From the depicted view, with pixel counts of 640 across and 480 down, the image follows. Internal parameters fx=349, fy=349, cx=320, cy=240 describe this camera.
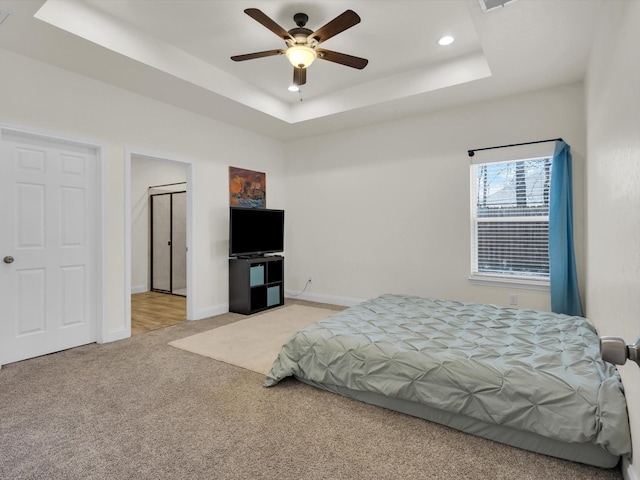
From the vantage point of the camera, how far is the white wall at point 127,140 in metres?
3.11

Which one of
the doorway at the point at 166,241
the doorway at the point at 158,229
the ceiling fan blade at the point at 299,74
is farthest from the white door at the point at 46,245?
the doorway at the point at 166,241

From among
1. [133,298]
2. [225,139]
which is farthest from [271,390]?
[133,298]

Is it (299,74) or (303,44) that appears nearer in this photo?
(303,44)

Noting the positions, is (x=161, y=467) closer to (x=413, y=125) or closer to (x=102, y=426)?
(x=102, y=426)

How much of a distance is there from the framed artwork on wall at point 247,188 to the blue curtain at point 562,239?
3848 millimetres

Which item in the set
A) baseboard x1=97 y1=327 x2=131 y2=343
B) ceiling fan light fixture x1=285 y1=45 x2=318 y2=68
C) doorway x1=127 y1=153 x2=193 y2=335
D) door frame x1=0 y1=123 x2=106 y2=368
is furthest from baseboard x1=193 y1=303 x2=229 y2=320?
ceiling fan light fixture x1=285 y1=45 x2=318 y2=68

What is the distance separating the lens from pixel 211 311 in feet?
15.4

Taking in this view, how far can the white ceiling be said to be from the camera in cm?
270

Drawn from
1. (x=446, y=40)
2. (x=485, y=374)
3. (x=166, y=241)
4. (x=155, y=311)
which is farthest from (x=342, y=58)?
(x=166, y=241)

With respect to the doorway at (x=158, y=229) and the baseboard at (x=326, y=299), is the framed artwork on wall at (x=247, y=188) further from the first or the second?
the doorway at (x=158, y=229)

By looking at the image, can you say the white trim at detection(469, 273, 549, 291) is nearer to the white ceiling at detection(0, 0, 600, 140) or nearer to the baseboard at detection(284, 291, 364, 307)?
the baseboard at detection(284, 291, 364, 307)

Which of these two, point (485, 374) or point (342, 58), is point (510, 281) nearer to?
point (485, 374)

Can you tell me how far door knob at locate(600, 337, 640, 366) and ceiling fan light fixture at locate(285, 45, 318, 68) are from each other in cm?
287

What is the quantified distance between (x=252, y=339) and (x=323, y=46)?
3096 mm
